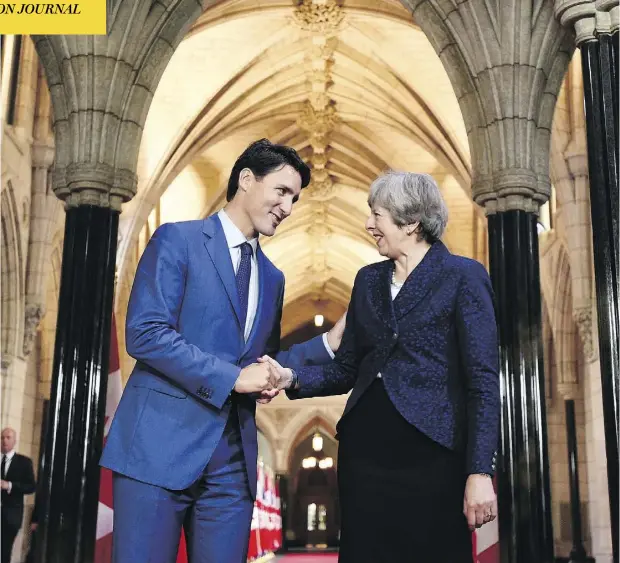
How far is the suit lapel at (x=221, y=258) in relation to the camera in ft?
7.54

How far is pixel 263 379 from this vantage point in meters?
2.19

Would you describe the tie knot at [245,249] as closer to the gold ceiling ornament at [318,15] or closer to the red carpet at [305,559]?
the gold ceiling ornament at [318,15]

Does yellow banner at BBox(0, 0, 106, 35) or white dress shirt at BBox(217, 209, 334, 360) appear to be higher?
yellow banner at BBox(0, 0, 106, 35)

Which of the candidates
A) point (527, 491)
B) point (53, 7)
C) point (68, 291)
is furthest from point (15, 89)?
point (527, 491)

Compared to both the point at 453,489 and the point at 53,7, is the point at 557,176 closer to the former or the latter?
the point at 53,7

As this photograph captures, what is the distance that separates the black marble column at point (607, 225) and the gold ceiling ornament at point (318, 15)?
7784mm

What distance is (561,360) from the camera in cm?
1457

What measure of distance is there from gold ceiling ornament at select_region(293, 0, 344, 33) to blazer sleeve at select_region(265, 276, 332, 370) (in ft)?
35.5

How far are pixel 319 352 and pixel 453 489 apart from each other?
61 centimetres

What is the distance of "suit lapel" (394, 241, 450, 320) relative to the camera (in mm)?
2152

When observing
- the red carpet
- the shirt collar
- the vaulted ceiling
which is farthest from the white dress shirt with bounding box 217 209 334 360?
the red carpet

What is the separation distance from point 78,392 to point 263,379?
5.10 m

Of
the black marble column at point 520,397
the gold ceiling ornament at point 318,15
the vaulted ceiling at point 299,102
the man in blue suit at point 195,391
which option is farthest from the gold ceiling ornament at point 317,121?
the man in blue suit at point 195,391

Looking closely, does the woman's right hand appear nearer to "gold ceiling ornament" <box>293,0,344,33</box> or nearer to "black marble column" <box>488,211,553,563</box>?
"black marble column" <box>488,211,553,563</box>
